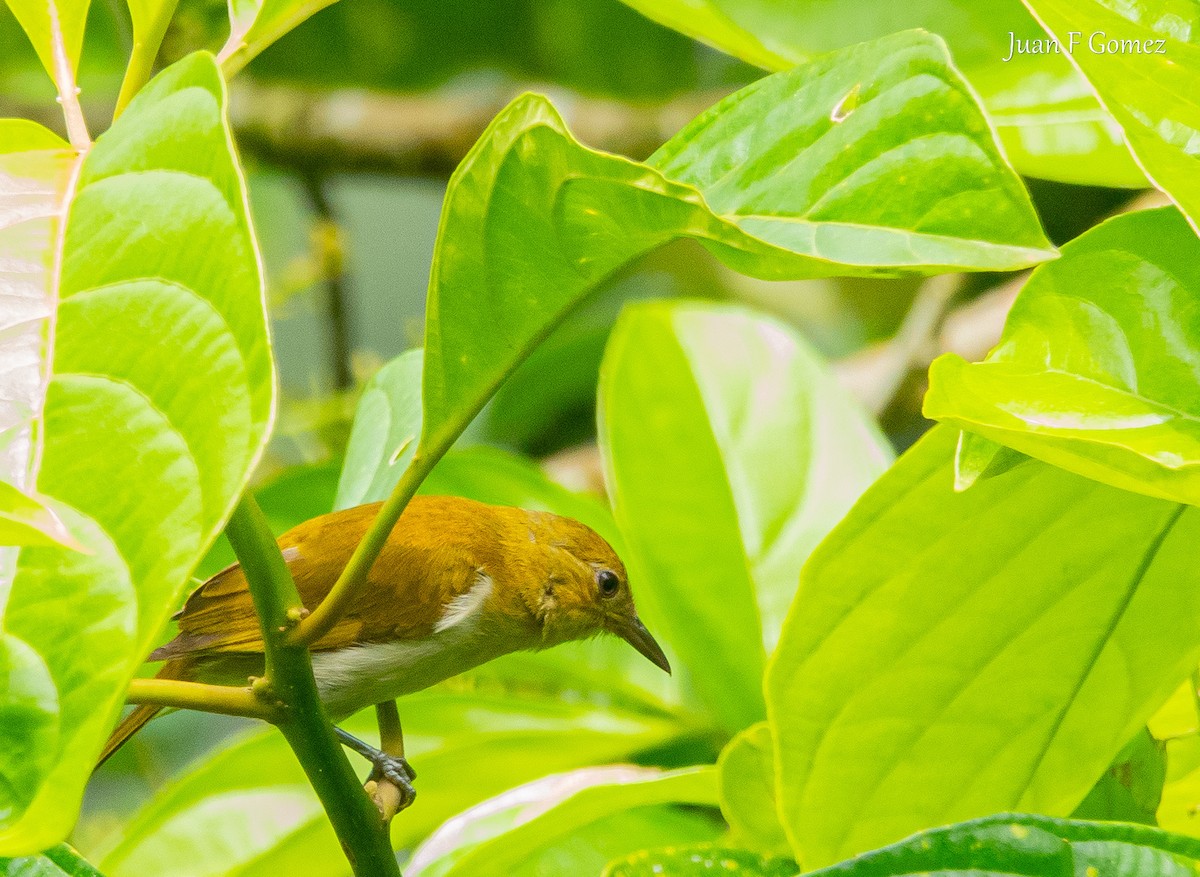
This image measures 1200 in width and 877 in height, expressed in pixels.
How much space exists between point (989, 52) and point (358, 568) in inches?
33.9

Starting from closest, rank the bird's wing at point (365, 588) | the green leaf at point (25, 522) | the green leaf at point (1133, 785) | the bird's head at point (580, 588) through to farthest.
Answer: the green leaf at point (25, 522)
the green leaf at point (1133, 785)
the bird's wing at point (365, 588)
the bird's head at point (580, 588)

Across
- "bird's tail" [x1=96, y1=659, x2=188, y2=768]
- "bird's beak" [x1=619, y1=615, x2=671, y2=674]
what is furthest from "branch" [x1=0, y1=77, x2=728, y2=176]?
"bird's tail" [x1=96, y1=659, x2=188, y2=768]

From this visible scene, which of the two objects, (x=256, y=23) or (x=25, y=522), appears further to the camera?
(x=256, y=23)

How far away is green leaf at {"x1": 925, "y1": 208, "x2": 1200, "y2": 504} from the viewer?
0.65 m

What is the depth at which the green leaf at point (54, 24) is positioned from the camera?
0.84 meters

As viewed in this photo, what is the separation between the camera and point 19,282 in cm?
66

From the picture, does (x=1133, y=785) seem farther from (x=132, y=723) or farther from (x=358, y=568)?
(x=132, y=723)

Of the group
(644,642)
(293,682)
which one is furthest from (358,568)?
(644,642)

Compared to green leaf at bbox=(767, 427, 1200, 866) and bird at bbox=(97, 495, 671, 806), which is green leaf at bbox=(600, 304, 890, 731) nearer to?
bird at bbox=(97, 495, 671, 806)

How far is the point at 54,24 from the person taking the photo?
0.85 meters

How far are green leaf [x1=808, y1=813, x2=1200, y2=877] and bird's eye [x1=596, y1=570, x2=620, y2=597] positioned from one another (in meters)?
1.22

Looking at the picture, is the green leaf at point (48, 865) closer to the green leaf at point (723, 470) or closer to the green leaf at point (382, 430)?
the green leaf at point (382, 430)

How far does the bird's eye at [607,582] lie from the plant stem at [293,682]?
1.09 m

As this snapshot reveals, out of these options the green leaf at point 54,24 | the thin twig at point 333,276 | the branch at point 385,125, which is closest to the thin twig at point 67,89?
the green leaf at point 54,24
